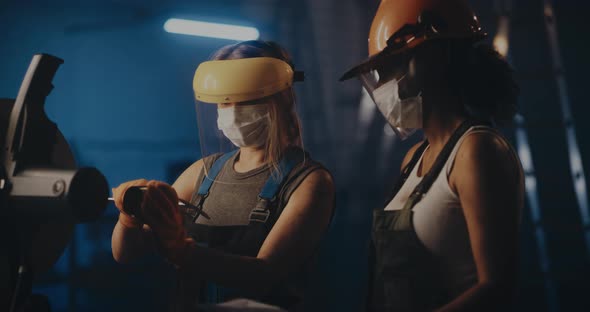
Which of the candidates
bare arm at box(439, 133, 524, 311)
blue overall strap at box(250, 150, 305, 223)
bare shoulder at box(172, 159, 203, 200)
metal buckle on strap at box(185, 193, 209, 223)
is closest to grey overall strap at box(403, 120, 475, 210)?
bare arm at box(439, 133, 524, 311)

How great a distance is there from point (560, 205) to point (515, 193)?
2499 millimetres

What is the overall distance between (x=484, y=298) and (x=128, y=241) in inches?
40.7

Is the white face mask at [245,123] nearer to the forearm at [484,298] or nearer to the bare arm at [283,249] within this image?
the bare arm at [283,249]

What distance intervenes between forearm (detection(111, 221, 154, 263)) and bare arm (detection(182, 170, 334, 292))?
0.35 m

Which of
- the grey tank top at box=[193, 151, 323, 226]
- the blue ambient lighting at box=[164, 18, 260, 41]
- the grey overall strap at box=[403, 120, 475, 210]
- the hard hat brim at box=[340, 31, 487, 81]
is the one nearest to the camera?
the grey overall strap at box=[403, 120, 475, 210]

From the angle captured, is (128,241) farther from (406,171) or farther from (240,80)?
(406,171)

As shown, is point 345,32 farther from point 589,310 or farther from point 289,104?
point 589,310

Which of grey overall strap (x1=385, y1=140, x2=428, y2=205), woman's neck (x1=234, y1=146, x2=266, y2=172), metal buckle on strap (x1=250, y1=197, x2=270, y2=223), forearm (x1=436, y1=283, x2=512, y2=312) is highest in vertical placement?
woman's neck (x1=234, y1=146, x2=266, y2=172)

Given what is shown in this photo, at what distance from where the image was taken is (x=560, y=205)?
316cm

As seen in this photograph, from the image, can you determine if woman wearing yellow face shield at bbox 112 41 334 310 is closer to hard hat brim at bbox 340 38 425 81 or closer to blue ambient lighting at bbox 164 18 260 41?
hard hat brim at bbox 340 38 425 81

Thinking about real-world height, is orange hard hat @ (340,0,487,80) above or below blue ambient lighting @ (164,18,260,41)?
below

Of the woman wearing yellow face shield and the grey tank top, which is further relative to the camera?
the grey tank top

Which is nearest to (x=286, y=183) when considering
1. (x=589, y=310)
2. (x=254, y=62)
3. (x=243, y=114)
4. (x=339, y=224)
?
(x=243, y=114)

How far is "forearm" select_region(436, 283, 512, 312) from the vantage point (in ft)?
3.25
